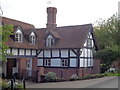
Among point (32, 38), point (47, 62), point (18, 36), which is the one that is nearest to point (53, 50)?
point (47, 62)

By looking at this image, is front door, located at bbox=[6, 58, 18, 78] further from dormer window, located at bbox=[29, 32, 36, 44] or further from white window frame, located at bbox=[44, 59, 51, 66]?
white window frame, located at bbox=[44, 59, 51, 66]

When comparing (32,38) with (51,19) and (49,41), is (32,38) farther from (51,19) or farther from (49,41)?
(51,19)

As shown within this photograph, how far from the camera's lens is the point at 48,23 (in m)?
32.4

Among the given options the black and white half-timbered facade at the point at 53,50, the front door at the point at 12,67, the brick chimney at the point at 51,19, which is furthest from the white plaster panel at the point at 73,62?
the brick chimney at the point at 51,19

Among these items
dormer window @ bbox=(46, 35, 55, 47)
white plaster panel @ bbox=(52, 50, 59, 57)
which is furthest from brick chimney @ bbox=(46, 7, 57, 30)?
white plaster panel @ bbox=(52, 50, 59, 57)

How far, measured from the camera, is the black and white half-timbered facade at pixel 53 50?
25391mm

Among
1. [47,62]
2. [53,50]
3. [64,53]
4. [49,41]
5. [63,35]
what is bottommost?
[47,62]

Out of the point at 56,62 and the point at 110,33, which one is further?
the point at 110,33

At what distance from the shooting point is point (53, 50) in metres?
29.1

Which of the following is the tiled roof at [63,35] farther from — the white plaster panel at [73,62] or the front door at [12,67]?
the front door at [12,67]

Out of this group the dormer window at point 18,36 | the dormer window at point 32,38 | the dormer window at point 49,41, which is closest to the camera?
the dormer window at point 18,36

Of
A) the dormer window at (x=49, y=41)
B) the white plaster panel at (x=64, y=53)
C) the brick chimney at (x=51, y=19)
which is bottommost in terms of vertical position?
the white plaster panel at (x=64, y=53)

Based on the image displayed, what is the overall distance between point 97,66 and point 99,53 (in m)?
2.75

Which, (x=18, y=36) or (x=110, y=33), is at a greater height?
(x=110, y=33)
